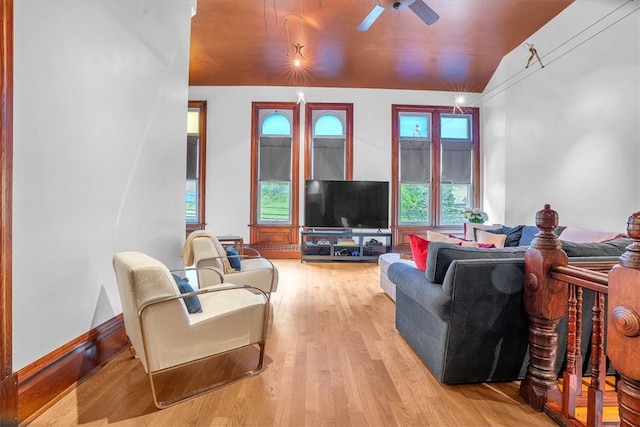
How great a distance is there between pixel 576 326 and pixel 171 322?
7.15 ft

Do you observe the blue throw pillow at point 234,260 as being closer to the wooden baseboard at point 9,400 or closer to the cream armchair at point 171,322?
the cream armchair at point 171,322

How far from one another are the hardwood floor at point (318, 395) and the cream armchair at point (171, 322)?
15cm

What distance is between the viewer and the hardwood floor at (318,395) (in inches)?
65.0

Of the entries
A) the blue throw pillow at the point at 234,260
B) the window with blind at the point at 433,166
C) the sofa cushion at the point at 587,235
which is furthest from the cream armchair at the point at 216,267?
the window with blind at the point at 433,166

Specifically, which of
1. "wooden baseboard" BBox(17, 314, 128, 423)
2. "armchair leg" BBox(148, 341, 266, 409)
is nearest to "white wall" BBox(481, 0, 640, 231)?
"armchair leg" BBox(148, 341, 266, 409)

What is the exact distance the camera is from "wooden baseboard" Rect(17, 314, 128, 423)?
5.30ft

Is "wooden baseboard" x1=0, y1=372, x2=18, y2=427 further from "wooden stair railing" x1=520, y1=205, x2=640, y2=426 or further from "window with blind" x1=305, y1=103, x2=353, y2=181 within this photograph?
"window with blind" x1=305, y1=103, x2=353, y2=181

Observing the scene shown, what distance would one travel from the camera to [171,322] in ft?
5.69

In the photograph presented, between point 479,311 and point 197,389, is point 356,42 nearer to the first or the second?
point 479,311

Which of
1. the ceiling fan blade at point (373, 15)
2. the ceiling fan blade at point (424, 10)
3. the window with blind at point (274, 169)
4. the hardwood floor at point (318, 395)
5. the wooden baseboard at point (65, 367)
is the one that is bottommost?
the hardwood floor at point (318, 395)

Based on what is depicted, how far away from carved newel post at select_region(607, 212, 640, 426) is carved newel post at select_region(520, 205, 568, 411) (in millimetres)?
466

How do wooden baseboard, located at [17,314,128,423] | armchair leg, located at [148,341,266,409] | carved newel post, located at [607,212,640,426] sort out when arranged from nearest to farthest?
carved newel post, located at [607,212,640,426] → wooden baseboard, located at [17,314,128,423] → armchair leg, located at [148,341,266,409]

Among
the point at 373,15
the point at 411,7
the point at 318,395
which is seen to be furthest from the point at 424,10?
the point at 318,395

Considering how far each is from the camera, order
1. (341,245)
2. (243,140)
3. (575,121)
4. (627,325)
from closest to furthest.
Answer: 1. (627,325)
2. (575,121)
3. (341,245)
4. (243,140)
